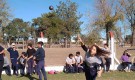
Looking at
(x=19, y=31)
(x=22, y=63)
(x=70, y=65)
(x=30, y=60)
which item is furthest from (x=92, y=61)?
(x=19, y=31)

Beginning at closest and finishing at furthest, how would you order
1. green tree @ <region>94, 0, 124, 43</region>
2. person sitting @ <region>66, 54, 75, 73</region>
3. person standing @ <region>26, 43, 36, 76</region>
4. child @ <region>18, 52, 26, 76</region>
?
person standing @ <region>26, 43, 36, 76</region> < child @ <region>18, 52, 26, 76</region> < person sitting @ <region>66, 54, 75, 73</region> < green tree @ <region>94, 0, 124, 43</region>

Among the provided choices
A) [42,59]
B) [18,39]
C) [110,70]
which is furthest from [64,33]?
[42,59]

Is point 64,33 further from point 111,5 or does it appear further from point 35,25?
point 111,5

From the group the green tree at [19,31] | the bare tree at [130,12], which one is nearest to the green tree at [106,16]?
the bare tree at [130,12]

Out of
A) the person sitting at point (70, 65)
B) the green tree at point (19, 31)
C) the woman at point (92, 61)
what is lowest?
the person sitting at point (70, 65)

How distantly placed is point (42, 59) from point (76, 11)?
57.9 metres

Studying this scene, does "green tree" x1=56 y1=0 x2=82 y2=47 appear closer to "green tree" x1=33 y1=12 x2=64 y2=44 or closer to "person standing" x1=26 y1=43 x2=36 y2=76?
"green tree" x1=33 y1=12 x2=64 y2=44

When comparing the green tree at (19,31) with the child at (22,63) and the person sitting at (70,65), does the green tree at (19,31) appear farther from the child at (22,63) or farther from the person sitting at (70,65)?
the child at (22,63)

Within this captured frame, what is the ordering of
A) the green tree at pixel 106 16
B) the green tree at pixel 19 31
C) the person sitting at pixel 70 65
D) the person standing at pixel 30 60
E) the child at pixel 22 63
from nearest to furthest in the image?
the person standing at pixel 30 60 → the child at pixel 22 63 → the person sitting at pixel 70 65 → the green tree at pixel 106 16 → the green tree at pixel 19 31

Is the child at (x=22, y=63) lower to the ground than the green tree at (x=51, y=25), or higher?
lower

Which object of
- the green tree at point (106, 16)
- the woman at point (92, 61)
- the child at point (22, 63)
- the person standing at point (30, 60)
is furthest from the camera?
the green tree at point (106, 16)

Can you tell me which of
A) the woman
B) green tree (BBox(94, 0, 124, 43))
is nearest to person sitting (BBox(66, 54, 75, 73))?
the woman

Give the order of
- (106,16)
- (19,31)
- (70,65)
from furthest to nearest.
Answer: (19,31) → (106,16) → (70,65)

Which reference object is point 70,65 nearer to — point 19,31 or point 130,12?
point 130,12
